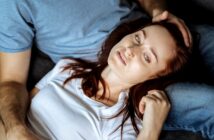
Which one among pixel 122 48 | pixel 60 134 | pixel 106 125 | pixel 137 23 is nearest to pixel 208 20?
pixel 137 23

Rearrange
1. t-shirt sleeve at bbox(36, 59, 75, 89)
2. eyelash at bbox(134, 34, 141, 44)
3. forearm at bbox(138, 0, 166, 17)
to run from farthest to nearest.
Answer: forearm at bbox(138, 0, 166, 17)
t-shirt sleeve at bbox(36, 59, 75, 89)
eyelash at bbox(134, 34, 141, 44)

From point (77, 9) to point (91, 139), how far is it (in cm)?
45

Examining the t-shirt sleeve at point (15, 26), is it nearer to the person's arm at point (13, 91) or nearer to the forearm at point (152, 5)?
the person's arm at point (13, 91)

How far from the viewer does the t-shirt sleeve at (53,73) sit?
1357 millimetres

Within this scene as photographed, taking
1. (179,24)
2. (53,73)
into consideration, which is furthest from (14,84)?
(179,24)

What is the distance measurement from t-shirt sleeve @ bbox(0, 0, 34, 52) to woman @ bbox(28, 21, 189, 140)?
0.17 meters

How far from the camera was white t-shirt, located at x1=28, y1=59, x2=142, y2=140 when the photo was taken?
3.97ft

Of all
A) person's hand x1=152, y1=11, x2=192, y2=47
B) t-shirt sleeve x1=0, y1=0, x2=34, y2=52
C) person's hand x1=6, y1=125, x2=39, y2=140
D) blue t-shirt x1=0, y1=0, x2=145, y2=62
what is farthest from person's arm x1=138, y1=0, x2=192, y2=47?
person's hand x1=6, y1=125, x2=39, y2=140

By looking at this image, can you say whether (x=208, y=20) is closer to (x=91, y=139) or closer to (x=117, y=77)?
(x=117, y=77)

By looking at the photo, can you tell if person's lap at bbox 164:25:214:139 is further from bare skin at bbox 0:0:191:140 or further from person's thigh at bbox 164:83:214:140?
bare skin at bbox 0:0:191:140

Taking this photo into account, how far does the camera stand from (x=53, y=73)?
4.47ft

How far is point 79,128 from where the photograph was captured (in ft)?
3.96

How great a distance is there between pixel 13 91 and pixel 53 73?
0.16 meters

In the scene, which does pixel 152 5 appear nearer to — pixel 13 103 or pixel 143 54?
pixel 143 54
